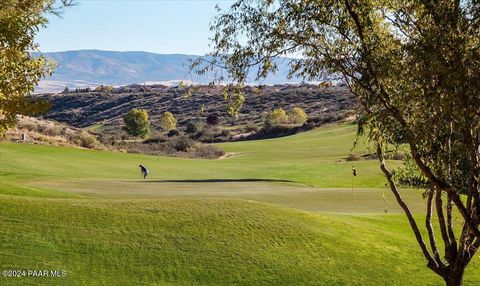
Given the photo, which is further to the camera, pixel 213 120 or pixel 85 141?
pixel 213 120

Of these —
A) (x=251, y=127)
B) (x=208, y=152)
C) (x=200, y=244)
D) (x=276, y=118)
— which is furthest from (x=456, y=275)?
(x=276, y=118)

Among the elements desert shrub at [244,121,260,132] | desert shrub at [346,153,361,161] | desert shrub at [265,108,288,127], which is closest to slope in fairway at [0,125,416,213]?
desert shrub at [346,153,361,161]

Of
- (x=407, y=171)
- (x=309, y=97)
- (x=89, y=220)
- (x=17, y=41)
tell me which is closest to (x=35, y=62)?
(x=17, y=41)

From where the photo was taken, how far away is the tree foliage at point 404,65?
31.7 feet

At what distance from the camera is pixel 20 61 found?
15828mm

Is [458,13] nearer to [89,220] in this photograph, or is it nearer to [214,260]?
[214,260]

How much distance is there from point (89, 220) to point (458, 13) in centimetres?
1266

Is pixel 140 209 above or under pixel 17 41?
under

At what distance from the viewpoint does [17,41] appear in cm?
1559

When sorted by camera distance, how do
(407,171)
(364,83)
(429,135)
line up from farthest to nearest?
1. (407,171)
2. (364,83)
3. (429,135)

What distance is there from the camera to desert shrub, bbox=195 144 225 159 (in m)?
79.4

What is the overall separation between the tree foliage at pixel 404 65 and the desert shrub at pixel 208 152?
66210 mm

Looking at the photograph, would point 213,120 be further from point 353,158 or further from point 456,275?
point 456,275

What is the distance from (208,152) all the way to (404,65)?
7028 centimetres
